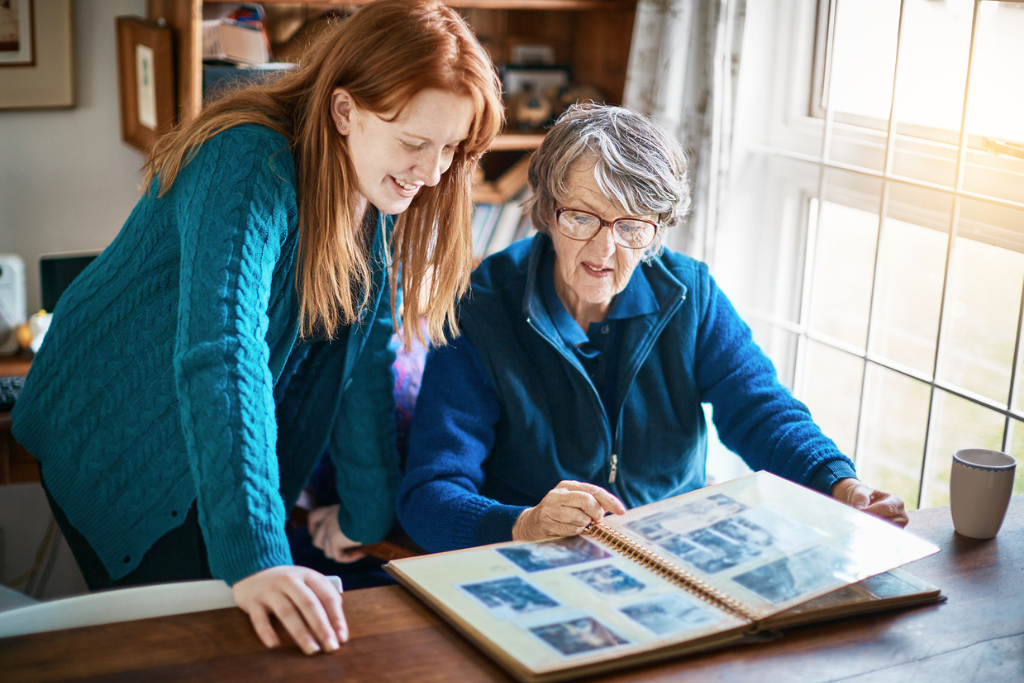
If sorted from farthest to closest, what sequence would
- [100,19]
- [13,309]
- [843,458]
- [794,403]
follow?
[100,19] → [13,309] → [794,403] → [843,458]

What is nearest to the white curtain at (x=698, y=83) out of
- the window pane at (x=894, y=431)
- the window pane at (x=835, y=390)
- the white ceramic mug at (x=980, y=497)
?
the window pane at (x=835, y=390)

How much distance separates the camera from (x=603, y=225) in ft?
4.70

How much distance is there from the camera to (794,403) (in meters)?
1.47

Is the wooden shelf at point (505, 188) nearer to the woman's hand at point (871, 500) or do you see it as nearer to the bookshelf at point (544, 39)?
the bookshelf at point (544, 39)

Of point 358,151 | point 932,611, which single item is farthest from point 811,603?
point 358,151

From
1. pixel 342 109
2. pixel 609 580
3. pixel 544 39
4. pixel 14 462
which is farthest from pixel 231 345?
pixel 544 39

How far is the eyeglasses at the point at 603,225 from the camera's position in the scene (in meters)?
1.44

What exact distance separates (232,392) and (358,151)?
0.38 metres

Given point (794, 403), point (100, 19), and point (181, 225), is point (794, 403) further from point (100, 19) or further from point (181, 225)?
point (100, 19)

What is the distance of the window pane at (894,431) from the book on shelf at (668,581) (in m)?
1.01

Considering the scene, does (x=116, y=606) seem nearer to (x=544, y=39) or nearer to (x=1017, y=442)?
(x=1017, y=442)

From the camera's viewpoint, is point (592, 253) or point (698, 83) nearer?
point (592, 253)

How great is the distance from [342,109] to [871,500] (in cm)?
87

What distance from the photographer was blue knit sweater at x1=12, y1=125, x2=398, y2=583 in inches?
35.9
